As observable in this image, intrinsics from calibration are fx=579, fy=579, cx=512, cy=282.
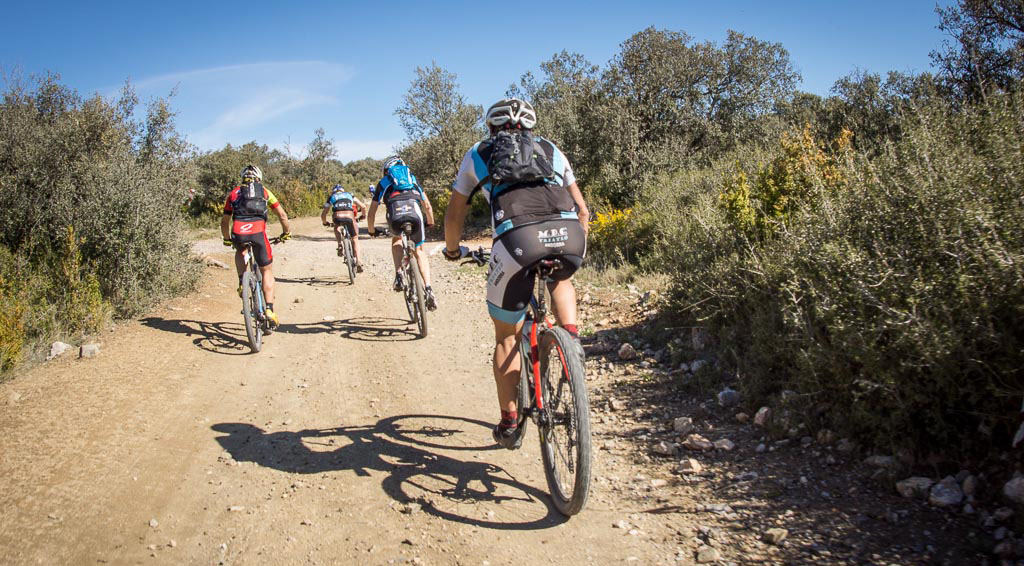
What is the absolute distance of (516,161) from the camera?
3.11 m

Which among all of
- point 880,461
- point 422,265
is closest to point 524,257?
point 880,461

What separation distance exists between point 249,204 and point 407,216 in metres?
1.96

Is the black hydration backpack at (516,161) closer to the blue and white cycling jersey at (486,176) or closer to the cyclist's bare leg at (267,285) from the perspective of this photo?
the blue and white cycling jersey at (486,176)

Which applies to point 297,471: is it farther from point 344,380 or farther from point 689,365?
point 689,365

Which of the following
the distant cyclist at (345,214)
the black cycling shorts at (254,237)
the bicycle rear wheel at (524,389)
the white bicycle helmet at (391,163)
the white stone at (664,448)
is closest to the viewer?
the bicycle rear wheel at (524,389)

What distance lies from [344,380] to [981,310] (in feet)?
17.2

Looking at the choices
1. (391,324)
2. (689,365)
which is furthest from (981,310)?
(391,324)

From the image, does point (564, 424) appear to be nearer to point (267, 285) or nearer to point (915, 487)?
point (915, 487)

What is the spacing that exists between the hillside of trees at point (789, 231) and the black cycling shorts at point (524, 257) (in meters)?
1.65

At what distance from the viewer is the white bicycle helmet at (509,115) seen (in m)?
3.32

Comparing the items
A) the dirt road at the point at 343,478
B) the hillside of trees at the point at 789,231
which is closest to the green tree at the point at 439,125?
the hillside of trees at the point at 789,231

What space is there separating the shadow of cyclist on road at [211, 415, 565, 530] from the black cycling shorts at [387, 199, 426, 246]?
10.8 ft

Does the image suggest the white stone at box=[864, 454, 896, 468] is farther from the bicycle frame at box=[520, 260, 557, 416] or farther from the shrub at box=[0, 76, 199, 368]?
the shrub at box=[0, 76, 199, 368]

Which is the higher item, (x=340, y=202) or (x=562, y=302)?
(x=340, y=202)
